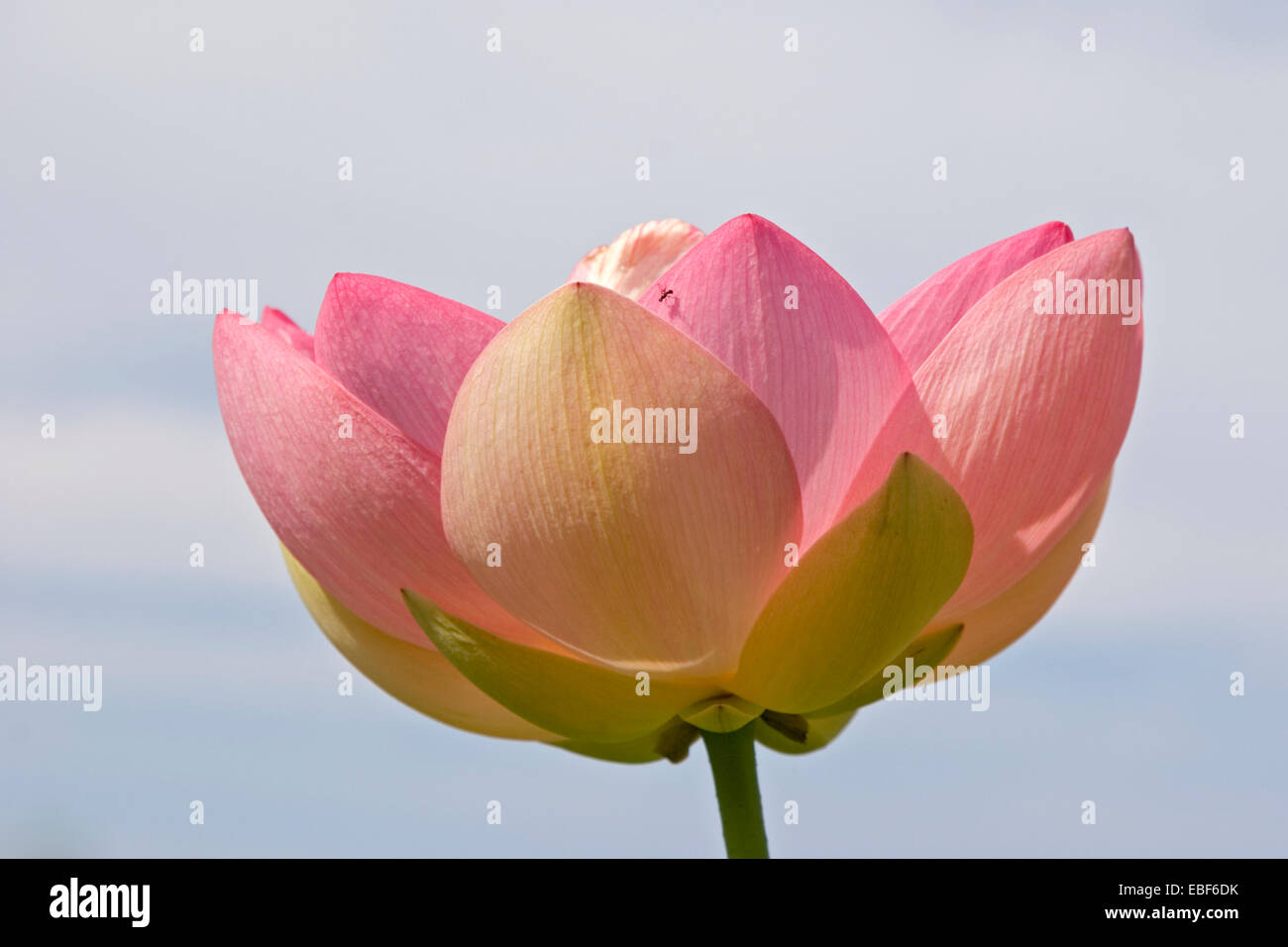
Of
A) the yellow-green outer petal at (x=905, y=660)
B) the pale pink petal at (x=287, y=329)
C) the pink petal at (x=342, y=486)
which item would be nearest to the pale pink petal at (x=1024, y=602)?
the yellow-green outer petal at (x=905, y=660)

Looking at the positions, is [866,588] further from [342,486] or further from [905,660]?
[342,486]

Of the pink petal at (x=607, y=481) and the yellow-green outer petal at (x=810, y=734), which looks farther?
the yellow-green outer petal at (x=810, y=734)

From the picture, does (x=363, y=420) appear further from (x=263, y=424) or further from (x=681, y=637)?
(x=681, y=637)

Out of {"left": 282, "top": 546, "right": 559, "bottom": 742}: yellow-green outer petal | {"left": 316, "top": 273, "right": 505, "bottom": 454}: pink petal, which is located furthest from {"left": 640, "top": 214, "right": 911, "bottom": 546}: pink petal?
{"left": 282, "top": 546, "right": 559, "bottom": 742}: yellow-green outer petal

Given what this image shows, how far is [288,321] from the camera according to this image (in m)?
0.75

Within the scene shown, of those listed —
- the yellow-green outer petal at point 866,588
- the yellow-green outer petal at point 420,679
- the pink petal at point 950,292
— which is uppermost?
the pink petal at point 950,292

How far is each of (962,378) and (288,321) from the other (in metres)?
0.43

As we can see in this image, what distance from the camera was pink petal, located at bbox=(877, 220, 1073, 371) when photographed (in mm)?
605

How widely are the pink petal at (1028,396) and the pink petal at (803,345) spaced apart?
0.03 metres

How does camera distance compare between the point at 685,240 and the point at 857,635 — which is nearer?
the point at 857,635

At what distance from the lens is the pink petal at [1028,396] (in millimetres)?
508

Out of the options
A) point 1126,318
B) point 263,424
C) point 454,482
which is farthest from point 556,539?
point 1126,318

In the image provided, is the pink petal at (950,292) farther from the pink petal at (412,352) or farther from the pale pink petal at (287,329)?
the pale pink petal at (287,329)

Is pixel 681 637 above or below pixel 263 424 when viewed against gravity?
below
